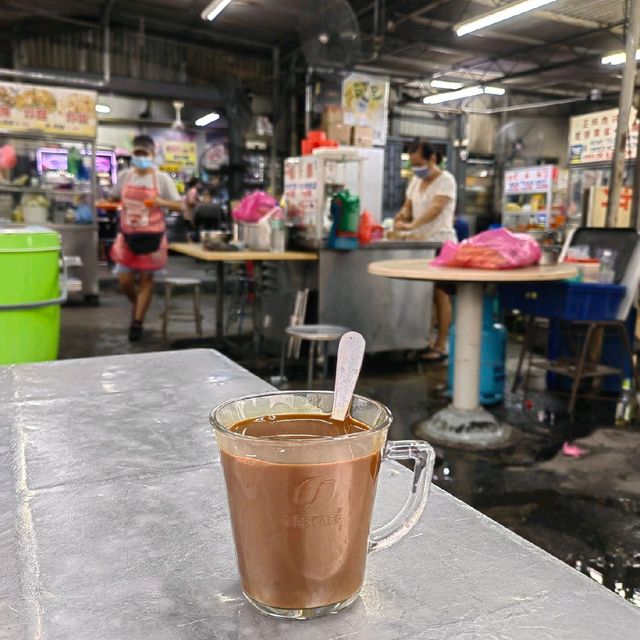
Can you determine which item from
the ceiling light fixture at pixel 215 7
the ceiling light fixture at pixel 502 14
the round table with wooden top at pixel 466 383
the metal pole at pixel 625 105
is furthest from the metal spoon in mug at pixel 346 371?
the ceiling light fixture at pixel 215 7

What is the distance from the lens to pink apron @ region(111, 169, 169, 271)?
18.6ft

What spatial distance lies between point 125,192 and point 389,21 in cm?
527

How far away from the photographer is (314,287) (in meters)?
4.93

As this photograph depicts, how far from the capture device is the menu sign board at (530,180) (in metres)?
11.3

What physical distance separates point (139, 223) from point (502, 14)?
4605 millimetres

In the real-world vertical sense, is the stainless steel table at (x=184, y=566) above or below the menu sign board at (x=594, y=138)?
below

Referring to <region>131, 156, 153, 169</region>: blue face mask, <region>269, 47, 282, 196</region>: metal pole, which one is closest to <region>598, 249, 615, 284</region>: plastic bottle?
<region>131, 156, 153, 169</region>: blue face mask

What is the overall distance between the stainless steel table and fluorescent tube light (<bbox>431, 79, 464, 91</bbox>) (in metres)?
12.5

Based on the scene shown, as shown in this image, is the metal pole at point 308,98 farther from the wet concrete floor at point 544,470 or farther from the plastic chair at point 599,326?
the plastic chair at point 599,326

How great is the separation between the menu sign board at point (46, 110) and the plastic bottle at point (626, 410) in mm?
6746

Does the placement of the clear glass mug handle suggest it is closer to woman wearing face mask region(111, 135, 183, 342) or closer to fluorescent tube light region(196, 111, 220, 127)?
woman wearing face mask region(111, 135, 183, 342)

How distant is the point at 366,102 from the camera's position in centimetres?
1052

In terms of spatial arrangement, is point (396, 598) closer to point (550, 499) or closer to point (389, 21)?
point (550, 499)

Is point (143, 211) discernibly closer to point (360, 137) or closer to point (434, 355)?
point (360, 137)
